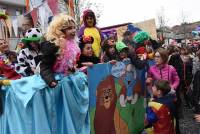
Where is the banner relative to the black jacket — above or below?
below

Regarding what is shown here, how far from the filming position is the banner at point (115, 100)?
4.92 metres

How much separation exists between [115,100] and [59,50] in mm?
1460

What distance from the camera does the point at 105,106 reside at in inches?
204

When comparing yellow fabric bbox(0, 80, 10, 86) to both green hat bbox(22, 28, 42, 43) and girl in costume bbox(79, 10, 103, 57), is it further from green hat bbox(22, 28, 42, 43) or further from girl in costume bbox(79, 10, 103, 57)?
girl in costume bbox(79, 10, 103, 57)

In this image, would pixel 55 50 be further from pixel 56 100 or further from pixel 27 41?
pixel 27 41

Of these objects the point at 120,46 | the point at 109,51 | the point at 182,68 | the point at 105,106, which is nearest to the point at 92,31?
the point at 109,51

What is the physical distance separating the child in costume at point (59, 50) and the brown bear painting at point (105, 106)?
0.64 m

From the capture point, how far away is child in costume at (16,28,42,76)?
214 inches

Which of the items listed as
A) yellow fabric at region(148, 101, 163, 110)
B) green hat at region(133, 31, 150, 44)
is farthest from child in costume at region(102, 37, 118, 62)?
yellow fabric at region(148, 101, 163, 110)

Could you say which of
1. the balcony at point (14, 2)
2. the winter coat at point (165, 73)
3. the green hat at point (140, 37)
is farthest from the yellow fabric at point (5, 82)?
the balcony at point (14, 2)

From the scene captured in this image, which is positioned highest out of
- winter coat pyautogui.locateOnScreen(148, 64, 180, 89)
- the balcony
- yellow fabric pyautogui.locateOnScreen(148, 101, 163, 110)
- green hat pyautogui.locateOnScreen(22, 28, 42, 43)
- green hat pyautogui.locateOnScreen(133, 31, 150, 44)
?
the balcony

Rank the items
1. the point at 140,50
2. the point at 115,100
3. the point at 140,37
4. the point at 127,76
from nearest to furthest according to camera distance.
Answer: the point at 115,100
the point at 127,76
the point at 140,50
the point at 140,37

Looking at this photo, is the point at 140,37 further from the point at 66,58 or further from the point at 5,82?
the point at 5,82

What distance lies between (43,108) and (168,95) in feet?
7.21
